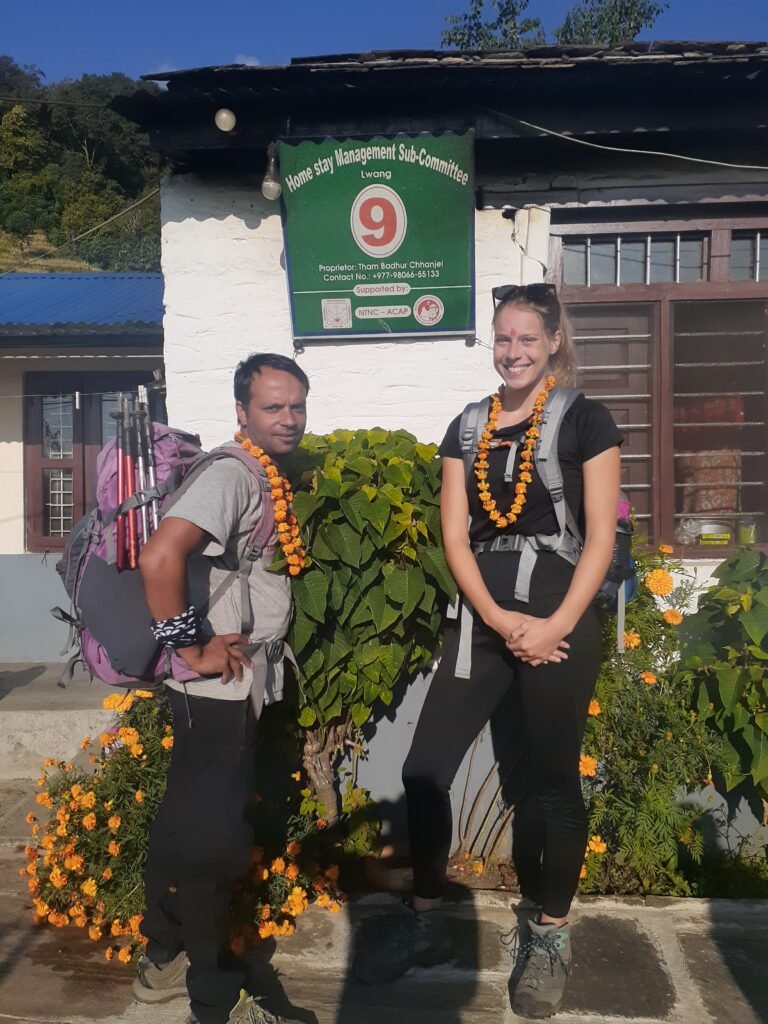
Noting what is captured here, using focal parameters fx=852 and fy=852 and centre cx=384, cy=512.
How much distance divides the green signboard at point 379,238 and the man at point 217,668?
2030mm

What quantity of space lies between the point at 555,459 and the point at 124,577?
123cm

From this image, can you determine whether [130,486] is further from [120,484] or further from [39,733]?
[39,733]

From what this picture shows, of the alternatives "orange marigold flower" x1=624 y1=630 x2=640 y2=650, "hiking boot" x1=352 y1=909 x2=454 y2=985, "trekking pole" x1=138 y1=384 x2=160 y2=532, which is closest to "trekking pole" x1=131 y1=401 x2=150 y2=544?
"trekking pole" x1=138 y1=384 x2=160 y2=532

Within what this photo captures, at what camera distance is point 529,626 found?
240cm

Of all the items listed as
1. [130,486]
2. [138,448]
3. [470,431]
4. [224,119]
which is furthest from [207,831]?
[224,119]

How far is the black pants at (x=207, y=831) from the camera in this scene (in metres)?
2.20

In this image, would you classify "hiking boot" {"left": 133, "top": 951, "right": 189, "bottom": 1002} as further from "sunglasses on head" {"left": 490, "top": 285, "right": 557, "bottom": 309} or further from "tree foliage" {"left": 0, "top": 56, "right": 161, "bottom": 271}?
"tree foliage" {"left": 0, "top": 56, "right": 161, "bottom": 271}

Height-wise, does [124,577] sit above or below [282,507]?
below

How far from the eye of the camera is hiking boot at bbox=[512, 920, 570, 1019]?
8.18 ft

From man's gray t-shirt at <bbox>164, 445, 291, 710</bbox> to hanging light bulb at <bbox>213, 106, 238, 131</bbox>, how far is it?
8.15ft

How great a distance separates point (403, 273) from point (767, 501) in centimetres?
222

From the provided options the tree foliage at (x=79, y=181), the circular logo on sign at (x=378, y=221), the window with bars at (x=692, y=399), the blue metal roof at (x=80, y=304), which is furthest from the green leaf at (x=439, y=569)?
the tree foliage at (x=79, y=181)

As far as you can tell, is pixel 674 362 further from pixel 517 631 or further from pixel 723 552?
pixel 517 631

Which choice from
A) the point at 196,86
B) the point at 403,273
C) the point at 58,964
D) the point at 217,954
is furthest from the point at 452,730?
the point at 196,86
